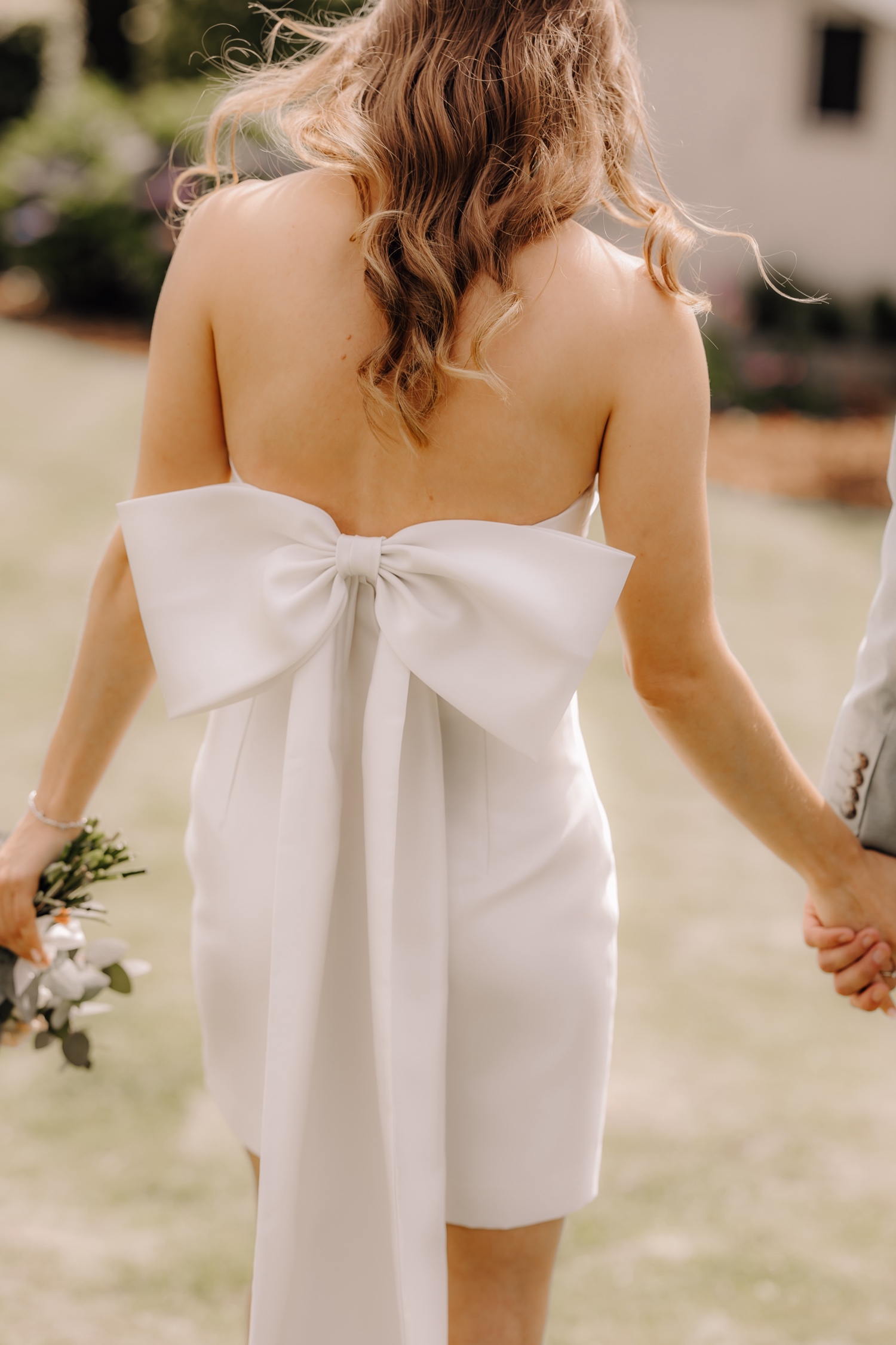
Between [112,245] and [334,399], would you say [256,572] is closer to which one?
[334,399]

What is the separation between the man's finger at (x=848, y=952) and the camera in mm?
2086

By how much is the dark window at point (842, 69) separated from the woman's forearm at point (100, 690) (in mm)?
13773

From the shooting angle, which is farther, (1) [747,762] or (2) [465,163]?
(1) [747,762]

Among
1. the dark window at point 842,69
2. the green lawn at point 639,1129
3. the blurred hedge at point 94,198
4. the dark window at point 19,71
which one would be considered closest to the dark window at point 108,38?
the dark window at point 19,71

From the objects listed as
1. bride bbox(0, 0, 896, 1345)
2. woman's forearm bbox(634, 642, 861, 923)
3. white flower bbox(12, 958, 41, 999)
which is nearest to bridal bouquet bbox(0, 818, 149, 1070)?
white flower bbox(12, 958, 41, 999)

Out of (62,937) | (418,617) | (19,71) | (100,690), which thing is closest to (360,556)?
(418,617)

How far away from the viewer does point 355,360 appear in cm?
153

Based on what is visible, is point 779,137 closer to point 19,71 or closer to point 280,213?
point 19,71

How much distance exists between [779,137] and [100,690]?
44.2ft

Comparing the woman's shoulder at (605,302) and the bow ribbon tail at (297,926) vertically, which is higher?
the woman's shoulder at (605,302)

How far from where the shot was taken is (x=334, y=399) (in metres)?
1.54

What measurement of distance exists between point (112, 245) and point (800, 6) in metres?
7.24

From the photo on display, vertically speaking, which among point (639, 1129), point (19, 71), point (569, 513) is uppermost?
point (19, 71)

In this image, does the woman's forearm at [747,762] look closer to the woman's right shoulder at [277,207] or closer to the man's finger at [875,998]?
the man's finger at [875,998]
